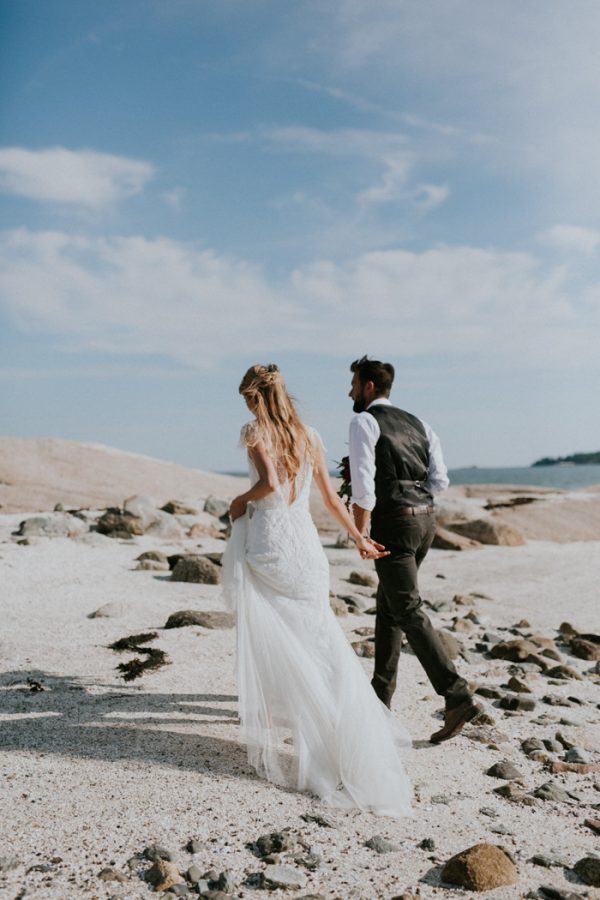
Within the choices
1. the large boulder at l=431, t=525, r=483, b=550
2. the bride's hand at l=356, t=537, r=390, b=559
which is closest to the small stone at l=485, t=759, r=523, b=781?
the bride's hand at l=356, t=537, r=390, b=559

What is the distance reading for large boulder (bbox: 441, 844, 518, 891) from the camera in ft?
11.8

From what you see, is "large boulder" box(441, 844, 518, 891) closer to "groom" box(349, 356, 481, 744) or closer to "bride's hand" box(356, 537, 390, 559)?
"groom" box(349, 356, 481, 744)

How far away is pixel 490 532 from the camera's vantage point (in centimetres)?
1694

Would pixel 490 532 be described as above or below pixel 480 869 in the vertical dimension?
above

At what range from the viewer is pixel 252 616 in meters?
4.73

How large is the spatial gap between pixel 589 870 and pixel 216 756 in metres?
2.27

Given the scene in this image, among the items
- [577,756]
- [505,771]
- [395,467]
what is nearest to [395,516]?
[395,467]

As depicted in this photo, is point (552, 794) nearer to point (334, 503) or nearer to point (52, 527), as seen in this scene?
point (334, 503)

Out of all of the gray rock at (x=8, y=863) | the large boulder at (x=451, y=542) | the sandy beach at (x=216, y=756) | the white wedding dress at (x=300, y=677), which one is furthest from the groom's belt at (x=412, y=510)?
the large boulder at (x=451, y=542)

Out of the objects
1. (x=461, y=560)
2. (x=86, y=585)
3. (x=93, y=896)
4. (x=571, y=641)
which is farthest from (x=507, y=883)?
(x=461, y=560)

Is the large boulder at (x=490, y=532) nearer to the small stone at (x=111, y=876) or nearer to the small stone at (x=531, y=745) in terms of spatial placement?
the small stone at (x=531, y=745)

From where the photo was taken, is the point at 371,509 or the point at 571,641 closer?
the point at 371,509

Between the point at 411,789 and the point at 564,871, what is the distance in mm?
1016

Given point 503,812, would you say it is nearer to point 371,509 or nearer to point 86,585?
point 371,509
